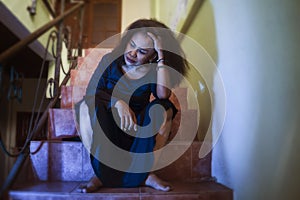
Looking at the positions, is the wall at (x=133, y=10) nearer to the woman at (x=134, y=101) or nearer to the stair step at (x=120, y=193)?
the woman at (x=134, y=101)

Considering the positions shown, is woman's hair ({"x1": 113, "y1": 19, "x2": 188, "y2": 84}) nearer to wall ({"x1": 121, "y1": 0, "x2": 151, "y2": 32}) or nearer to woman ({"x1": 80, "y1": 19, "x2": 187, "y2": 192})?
woman ({"x1": 80, "y1": 19, "x2": 187, "y2": 192})

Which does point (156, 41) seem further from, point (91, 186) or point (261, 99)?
→ point (91, 186)

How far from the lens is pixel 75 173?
130 centimetres

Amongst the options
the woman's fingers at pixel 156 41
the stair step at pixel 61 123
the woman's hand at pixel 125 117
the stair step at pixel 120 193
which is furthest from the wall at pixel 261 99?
the stair step at pixel 61 123

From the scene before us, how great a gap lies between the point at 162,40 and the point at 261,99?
53cm

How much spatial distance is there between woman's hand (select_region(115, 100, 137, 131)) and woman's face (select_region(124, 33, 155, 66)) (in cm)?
22

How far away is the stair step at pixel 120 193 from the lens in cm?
102

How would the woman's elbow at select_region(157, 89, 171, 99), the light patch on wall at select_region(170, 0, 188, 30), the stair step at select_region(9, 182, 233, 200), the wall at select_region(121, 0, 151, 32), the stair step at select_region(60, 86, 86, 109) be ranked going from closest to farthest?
the stair step at select_region(9, 182, 233, 200) < the woman's elbow at select_region(157, 89, 171, 99) < the stair step at select_region(60, 86, 86, 109) < the light patch on wall at select_region(170, 0, 188, 30) < the wall at select_region(121, 0, 151, 32)

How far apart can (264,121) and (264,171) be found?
0.54ft

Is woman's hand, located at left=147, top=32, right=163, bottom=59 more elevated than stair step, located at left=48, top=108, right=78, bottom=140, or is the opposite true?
woman's hand, located at left=147, top=32, right=163, bottom=59

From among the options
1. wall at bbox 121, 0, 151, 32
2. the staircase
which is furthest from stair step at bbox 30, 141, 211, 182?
wall at bbox 121, 0, 151, 32

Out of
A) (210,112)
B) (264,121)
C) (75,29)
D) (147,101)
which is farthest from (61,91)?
(75,29)

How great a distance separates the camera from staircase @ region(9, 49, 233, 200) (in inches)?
40.8

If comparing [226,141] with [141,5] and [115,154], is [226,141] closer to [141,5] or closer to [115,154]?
[115,154]
